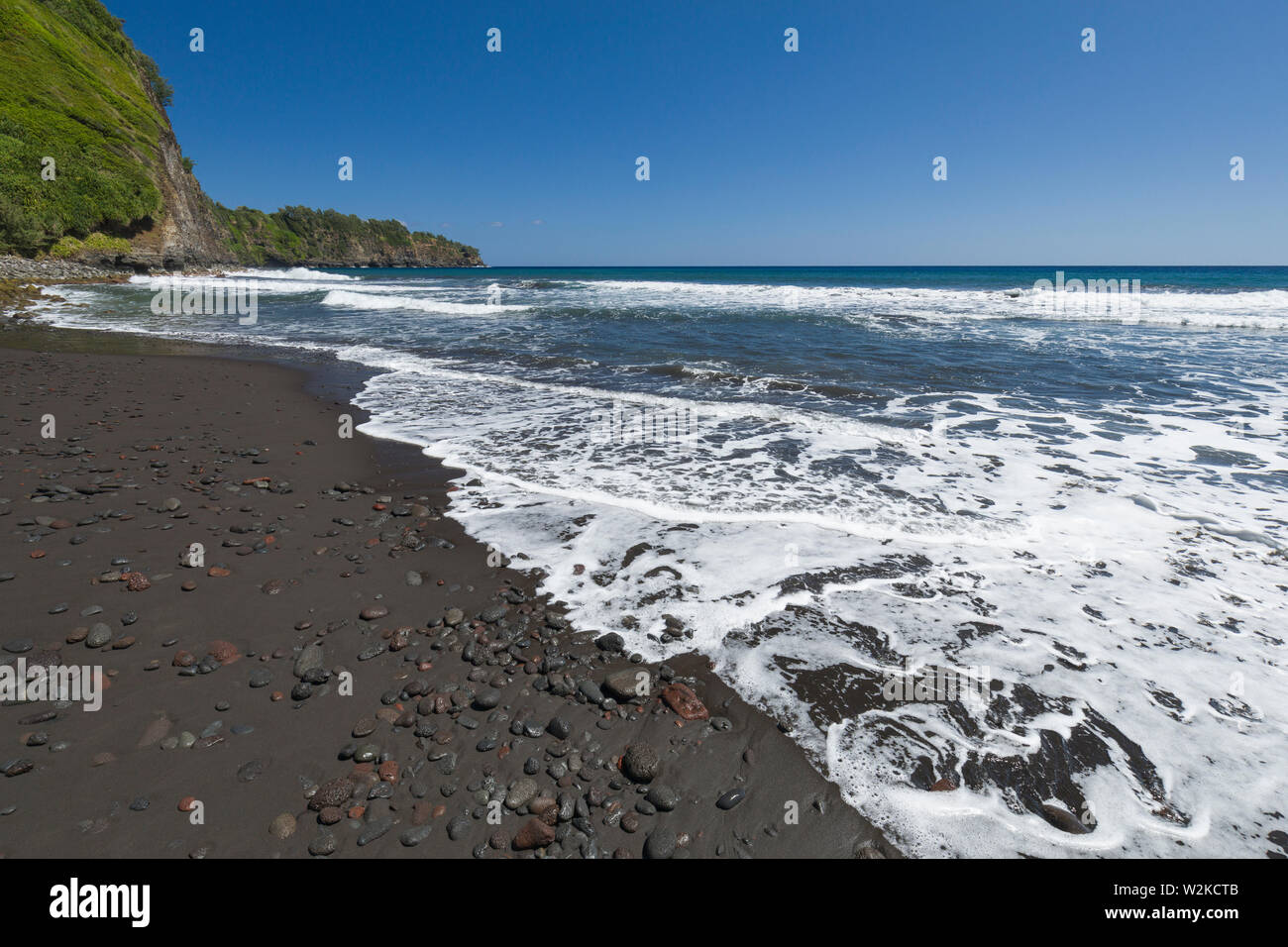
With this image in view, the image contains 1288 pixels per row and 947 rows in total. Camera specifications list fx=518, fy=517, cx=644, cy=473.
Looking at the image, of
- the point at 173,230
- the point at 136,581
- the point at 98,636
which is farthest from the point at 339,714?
the point at 173,230

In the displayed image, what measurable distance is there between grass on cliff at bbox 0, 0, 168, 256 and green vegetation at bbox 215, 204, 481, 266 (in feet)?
120

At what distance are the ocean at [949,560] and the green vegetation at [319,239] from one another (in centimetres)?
10315

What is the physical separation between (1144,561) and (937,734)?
3367 mm

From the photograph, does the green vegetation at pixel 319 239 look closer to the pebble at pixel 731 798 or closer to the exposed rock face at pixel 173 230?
the exposed rock face at pixel 173 230

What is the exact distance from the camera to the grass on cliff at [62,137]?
36.6 m

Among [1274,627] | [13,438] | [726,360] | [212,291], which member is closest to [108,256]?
[212,291]

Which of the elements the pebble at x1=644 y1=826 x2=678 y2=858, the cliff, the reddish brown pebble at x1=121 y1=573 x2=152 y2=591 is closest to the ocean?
the pebble at x1=644 y1=826 x2=678 y2=858

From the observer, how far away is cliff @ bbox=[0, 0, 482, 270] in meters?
37.5

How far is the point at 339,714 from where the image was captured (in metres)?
3.04

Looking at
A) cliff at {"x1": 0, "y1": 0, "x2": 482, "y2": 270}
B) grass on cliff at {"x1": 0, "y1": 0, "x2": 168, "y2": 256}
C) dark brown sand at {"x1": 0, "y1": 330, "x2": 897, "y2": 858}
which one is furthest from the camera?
cliff at {"x1": 0, "y1": 0, "x2": 482, "y2": 270}

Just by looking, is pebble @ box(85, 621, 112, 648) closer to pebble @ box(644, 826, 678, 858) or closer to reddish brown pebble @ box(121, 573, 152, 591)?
reddish brown pebble @ box(121, 573, 152, 591)

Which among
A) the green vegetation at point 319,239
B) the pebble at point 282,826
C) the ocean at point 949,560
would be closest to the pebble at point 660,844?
the ocean at point 949,560

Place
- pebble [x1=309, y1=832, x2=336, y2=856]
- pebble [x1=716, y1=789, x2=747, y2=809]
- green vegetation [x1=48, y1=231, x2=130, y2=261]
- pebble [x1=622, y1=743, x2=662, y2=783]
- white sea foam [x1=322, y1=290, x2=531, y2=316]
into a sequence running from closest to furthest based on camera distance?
pebble [x1=309, y1=832, x2=336, y2=856] → pebble [x1=716, y1=789, x2=747, y2=809] → pebble [x1=622, y1=743, x2=662, y2=783] → white sea foam [x1=322, y1=290, x2=531, y2=316] → green vegetation [x1=48, y1=231, x2=130, y2=261]

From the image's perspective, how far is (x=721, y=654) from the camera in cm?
358
